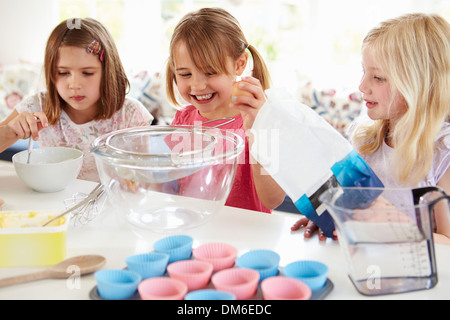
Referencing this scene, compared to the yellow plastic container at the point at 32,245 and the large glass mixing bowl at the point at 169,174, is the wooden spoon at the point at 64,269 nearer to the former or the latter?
the yellow plastic container at the point at 32,245

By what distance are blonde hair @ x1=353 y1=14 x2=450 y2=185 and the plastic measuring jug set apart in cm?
48

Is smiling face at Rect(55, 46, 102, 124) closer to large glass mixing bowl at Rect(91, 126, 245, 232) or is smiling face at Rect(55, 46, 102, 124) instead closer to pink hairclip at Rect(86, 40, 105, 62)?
pink hairclip at Rect(86, 40, 105, 62)

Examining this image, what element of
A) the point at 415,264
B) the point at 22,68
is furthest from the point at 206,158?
the point at 22,68

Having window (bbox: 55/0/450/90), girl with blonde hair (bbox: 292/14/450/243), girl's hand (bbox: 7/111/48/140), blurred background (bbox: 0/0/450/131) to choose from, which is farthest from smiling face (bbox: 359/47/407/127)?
window (bbox: 55/0/450/90)

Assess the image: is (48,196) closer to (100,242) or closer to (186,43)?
(100,242)

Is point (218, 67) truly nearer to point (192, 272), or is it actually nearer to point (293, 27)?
point (192, 272)

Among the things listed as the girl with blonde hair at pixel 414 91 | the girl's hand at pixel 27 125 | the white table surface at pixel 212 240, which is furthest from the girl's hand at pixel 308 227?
the girl's hand at pixel 27 125

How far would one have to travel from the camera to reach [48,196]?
1.15m

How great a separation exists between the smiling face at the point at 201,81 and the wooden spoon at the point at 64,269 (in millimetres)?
645

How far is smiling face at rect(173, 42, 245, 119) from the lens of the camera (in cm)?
132

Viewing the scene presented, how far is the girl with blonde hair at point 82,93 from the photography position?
5.10 ft

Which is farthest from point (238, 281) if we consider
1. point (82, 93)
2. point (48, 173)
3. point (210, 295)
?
point (82, 93)

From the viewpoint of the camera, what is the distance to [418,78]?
1181mm
